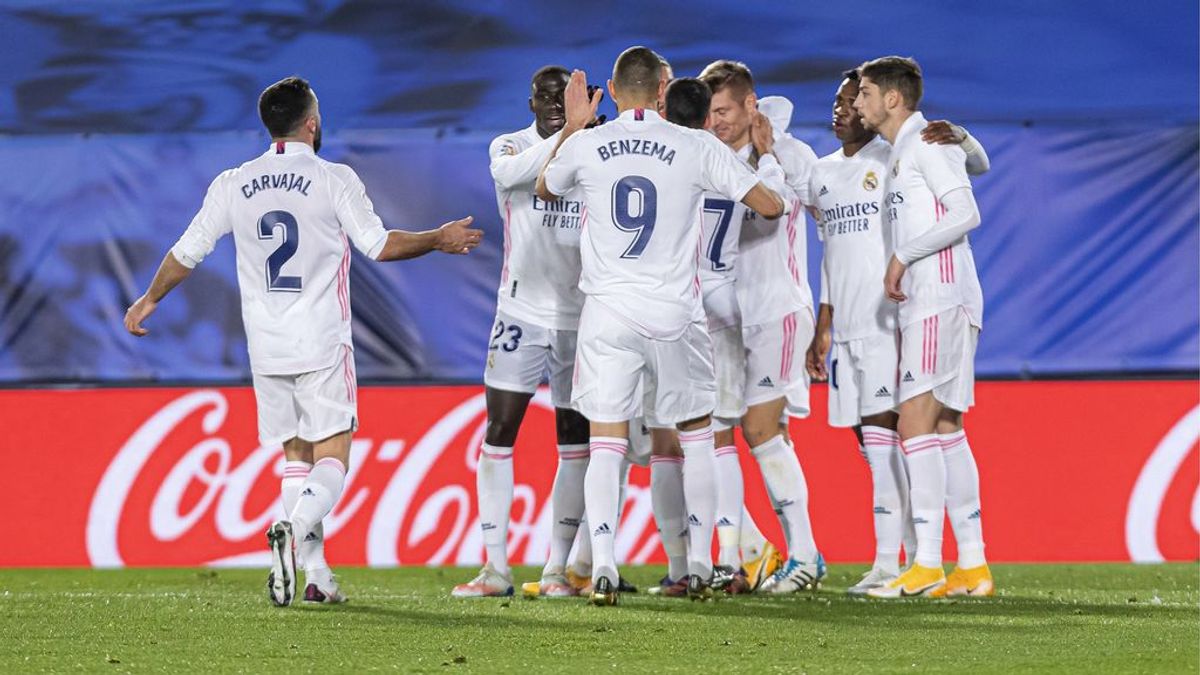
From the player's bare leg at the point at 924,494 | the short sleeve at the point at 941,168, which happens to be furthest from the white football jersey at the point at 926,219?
the player's bare leg at the point at 924,494

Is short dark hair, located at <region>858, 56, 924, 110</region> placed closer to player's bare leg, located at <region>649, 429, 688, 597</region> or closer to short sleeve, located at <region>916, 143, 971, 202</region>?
short sleeve, located at <region>916, 143, 971, 202</region>

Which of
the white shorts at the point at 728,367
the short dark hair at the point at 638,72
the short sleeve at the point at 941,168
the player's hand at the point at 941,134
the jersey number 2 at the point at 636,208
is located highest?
the short dark hair at the point at 638,72

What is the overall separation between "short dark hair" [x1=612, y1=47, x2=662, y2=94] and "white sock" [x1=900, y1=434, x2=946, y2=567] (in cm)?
166

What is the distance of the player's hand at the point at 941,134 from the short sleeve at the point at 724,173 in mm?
899

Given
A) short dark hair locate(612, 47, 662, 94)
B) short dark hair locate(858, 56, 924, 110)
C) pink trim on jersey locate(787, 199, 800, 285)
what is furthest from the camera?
pink trim on jersey locate(787, 199, 800, 285)

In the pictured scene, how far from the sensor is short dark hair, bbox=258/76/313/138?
19.2 ft

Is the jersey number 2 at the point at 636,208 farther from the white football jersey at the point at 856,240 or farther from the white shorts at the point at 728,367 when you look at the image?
the white football jersey at the point at 856,240

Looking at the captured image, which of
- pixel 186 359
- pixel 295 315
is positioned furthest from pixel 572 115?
pixel 186 359

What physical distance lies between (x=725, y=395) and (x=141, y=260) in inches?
163

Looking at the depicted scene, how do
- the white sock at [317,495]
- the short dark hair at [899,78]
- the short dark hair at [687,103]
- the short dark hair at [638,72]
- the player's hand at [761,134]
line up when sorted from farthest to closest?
1. the player's hand at [761,134]
2. the short dark hair at [899,78]
3. the short dark hair at [687,103]
4. the short dark hair at [638,72]
5. the white sock at [317,495]

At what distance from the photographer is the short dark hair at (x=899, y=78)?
6375 mm

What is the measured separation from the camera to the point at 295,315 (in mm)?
5781

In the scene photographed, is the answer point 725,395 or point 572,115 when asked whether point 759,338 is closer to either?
point 725,395

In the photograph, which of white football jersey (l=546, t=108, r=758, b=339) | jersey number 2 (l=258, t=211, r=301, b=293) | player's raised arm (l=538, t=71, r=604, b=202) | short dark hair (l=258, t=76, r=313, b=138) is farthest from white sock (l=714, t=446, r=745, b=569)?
short dark hair (l=258, t=76, r=313, b=138)
